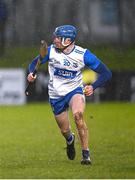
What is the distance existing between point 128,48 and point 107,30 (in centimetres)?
159

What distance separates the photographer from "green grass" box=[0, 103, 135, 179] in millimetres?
12227

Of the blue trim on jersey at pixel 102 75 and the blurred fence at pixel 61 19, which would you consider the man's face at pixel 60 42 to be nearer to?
the blue trim on jersey at pixel 102 75

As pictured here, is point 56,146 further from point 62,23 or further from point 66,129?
point 62,23

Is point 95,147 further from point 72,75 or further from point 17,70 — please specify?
point 17,70

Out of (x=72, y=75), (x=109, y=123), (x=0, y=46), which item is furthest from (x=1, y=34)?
(x=72, y=75)

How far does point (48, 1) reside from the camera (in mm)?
36000

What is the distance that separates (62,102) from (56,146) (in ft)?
10.5

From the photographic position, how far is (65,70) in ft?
44.0

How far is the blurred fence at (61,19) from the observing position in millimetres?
34625

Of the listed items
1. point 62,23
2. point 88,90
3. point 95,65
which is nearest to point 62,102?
point 88,90

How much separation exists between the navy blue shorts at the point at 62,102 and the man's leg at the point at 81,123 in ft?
0.37

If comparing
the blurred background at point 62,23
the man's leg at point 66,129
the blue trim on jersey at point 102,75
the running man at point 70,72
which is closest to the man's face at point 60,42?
the running man at point 70,72

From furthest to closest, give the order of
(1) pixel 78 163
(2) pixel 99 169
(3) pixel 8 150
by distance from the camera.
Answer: (3) pixel 8 150 < (1) pixel 78 163 < (2) pixel 99 169

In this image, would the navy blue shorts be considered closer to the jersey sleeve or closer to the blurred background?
the jersey sleeve
